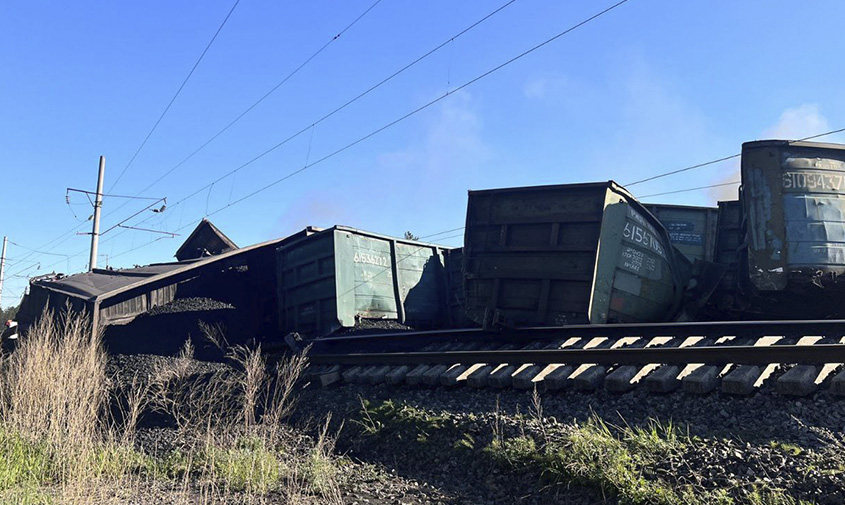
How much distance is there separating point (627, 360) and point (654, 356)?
0.27m

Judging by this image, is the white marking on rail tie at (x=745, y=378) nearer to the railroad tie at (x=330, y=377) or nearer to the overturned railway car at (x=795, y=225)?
the overturned railway car at (x=795, y=225)

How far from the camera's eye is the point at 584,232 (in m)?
8.13

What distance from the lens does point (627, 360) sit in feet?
19.4

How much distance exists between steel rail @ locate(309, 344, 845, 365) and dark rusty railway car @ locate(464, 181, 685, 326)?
1.11 metres

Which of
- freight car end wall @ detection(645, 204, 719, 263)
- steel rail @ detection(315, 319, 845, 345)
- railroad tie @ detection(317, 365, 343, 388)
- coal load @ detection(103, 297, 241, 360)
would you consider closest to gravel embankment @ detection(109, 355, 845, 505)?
railroad tie @ detection(317, 365, 343, 388)

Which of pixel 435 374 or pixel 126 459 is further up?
pixel 435 374

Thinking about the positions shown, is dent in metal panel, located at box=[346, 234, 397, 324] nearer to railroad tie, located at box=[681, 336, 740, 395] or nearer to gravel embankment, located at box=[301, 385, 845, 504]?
gravel embankment, located at box=[301, 385, 845, 504]

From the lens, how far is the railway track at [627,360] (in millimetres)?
5000

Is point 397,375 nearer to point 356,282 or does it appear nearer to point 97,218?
point 356,282

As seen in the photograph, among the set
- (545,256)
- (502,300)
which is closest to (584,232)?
(545,256)

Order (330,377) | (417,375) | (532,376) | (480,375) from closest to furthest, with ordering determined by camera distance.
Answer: (532,376) → (480,375) → (417,375) → (330,377)

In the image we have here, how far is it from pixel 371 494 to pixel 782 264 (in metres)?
6.88

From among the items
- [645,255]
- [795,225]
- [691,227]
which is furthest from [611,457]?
[691,227]

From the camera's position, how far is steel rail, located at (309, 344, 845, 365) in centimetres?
506
